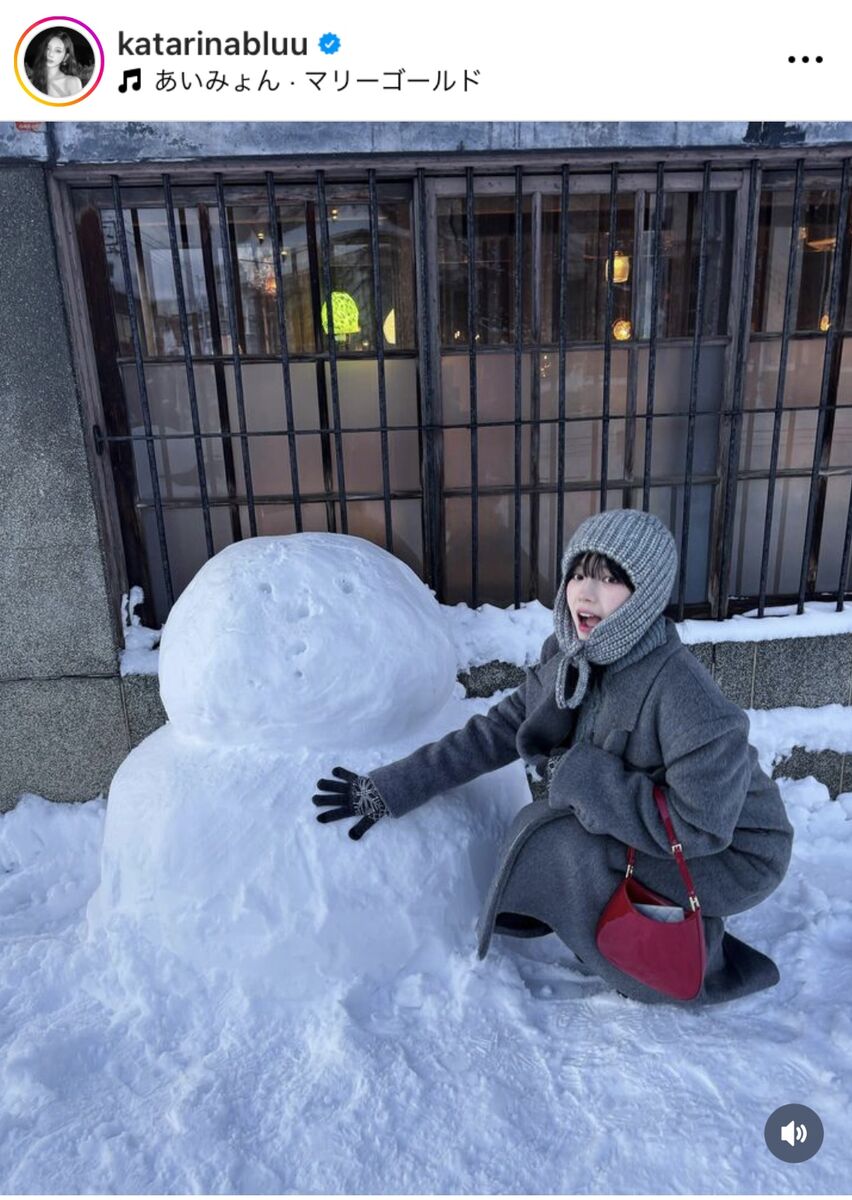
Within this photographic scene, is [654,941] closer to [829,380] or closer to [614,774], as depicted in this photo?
[614,774]

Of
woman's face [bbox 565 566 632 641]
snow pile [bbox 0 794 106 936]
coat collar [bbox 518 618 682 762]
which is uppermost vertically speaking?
woman's face [bbox 565 566 632 641]

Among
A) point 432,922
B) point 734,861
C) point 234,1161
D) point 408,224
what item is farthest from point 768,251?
point 234,1161

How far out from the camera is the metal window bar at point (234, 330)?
10.7 ft

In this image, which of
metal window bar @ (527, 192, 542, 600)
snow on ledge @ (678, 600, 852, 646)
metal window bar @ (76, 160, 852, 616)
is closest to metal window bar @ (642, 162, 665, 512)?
metal window bar @ (76, 160, 852, 616)

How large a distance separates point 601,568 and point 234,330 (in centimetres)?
221

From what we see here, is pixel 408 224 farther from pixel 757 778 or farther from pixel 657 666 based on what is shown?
pixel 757 778

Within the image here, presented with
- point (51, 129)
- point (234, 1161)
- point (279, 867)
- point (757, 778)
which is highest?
point (51, 129)

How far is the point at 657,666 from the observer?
2066 mm

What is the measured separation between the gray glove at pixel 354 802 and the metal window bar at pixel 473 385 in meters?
1.62

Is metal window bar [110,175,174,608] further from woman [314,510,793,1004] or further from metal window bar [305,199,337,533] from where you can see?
woman [314,510,793,1004]

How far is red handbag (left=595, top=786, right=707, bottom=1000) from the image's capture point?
209 centimetres

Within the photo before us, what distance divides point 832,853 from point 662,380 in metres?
2.24
